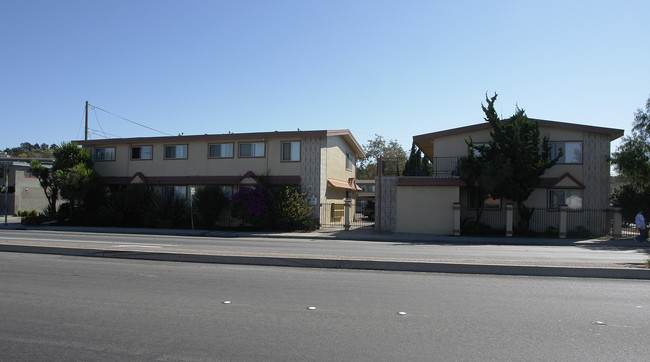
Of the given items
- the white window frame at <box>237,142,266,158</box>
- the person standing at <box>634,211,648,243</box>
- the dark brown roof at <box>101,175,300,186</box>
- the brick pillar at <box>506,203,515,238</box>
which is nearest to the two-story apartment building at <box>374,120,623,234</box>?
the brick pillar at <box>506,203,515,238</box>

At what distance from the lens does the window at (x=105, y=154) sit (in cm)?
3036

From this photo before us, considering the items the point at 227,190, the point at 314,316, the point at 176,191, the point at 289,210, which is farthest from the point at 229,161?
the point at 314,316

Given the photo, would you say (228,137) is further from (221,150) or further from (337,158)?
(337,158)

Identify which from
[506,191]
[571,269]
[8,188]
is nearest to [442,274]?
[571,269]

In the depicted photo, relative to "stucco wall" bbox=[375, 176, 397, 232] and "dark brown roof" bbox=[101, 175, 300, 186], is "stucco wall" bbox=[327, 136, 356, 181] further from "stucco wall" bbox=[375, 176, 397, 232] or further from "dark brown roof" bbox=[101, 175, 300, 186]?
"stucco wall" bbox=[375, 176, 397, 232]

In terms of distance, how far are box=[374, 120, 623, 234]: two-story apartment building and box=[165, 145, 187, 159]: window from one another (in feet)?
42.8

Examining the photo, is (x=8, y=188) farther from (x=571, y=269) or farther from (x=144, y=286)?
(x=571, y=269)

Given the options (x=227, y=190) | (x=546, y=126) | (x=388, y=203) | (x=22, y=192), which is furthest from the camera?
(x=22, y=192)

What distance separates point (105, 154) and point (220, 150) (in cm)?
897

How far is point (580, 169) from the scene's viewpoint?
24047 mm

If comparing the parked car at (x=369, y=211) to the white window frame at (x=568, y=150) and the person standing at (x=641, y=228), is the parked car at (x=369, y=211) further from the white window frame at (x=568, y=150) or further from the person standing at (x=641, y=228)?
the person standing at (x=641, y=228)

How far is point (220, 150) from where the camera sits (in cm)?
2778

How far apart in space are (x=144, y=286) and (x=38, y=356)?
3298mm

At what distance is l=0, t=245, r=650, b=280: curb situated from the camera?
9.12 m
